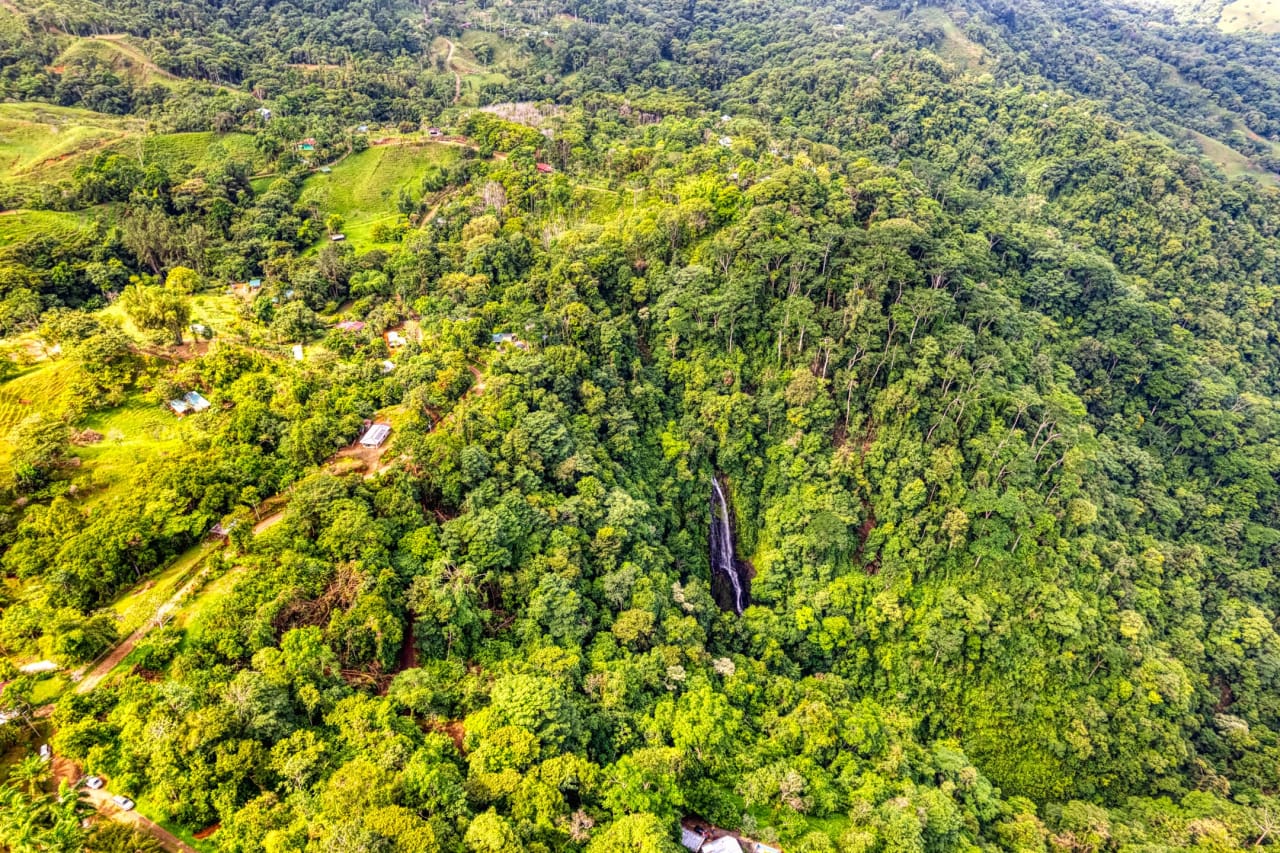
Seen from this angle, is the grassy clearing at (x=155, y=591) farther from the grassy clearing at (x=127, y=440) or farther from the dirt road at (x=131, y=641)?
the grassy clearing at (x=127, y=440)

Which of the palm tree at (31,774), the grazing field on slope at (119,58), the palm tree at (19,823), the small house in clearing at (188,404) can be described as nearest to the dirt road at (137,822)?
the palm tree at (31,774)

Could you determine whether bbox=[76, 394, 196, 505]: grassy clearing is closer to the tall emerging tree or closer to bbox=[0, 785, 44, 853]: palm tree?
the tall emerging tree

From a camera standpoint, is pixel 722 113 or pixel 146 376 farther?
pixel 722 113

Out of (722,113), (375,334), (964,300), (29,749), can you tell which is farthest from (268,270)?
(722,113)

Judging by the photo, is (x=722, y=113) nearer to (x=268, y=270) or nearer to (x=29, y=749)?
(x=268, y=270)

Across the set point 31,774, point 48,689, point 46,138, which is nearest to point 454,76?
point 46,138
